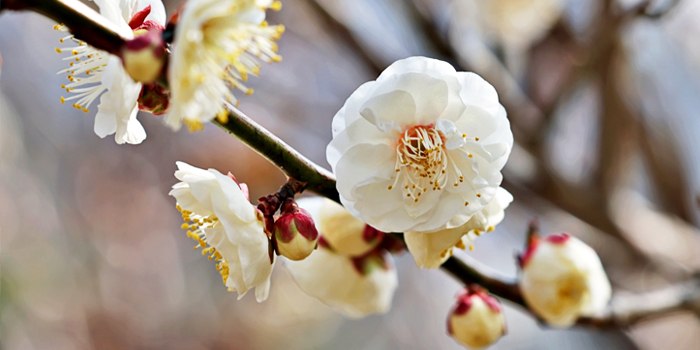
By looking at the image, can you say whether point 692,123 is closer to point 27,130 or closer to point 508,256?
point 508,256

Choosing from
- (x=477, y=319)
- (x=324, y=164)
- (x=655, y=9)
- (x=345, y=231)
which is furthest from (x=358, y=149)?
(x=324, y=164)

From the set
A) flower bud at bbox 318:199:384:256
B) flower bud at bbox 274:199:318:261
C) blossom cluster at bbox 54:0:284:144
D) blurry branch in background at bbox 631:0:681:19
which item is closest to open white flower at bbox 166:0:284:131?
blossom cluster at bbox 54:0:284:144

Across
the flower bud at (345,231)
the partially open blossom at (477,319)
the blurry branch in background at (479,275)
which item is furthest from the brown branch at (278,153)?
the partially open blossom at (477,319)

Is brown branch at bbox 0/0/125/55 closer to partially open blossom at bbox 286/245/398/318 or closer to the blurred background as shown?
partially open blossom at bbox 286/245/398/318

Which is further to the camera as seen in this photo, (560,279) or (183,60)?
(560,279)

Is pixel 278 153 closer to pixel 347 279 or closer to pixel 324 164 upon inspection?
pixel 347 279

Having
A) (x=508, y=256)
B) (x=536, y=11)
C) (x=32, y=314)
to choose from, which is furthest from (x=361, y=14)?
(x=32, y=314)

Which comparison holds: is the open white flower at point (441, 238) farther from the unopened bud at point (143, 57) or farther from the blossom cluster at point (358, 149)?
the unopened bud at point (143, 57)
